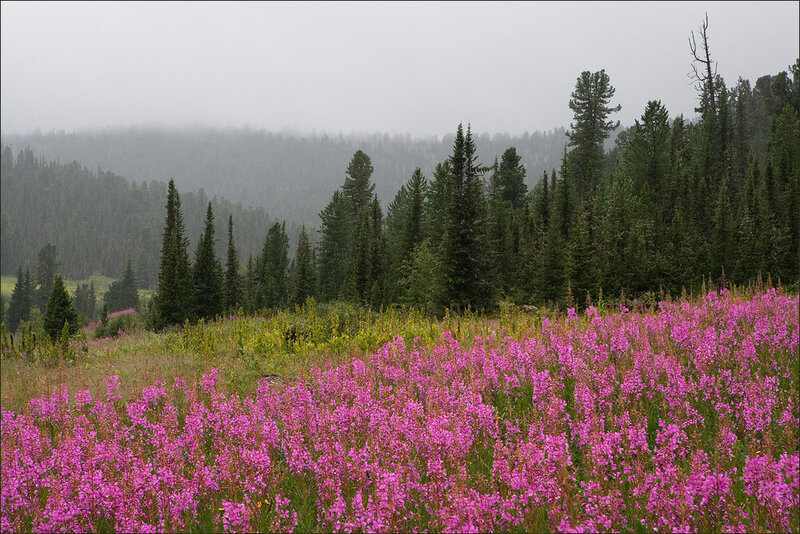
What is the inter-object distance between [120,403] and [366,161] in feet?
211

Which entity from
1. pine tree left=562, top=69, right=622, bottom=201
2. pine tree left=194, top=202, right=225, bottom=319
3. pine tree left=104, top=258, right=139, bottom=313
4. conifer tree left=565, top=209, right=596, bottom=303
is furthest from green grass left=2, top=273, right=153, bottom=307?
conifer tree left=565, top=209, right=596, bottom=303

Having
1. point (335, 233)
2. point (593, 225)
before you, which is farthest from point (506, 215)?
point (335, 233)

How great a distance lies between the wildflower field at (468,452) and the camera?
293 centimetres

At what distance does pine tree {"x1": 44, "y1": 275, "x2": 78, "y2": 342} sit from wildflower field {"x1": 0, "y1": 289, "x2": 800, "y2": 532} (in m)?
23.3

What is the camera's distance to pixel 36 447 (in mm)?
4332

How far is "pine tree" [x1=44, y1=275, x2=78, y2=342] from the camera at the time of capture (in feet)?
81.9

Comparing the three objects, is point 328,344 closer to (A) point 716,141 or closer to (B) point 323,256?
(A) point 716,141

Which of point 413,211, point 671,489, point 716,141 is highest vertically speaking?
point 716,141

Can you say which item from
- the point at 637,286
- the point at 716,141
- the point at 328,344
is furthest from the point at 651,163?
the point at 328,344

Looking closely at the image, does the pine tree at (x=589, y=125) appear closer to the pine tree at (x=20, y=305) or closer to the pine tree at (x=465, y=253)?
the pine tree at (x=465, y=253)

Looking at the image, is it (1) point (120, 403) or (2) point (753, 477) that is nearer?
(2) point (753, 477)

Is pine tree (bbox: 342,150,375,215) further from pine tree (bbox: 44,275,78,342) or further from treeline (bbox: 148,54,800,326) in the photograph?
pine tree (bbox: 44,275,78,342)

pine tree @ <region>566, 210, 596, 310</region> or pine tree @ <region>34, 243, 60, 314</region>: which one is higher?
pine tree @ <region>566, 210, 596, 310</region>

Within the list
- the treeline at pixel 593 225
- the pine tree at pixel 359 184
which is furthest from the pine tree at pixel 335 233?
the treeline at pixel 593 225
